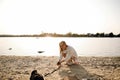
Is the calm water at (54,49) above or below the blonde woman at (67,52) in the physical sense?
below

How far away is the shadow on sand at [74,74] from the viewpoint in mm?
9554

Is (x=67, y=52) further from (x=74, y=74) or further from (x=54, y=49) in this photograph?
(x=54, y=49)

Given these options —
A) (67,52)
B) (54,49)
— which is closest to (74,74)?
(67,52)

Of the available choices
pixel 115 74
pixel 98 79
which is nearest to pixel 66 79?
pixel 98 79

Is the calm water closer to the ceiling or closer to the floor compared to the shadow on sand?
closer to the floor

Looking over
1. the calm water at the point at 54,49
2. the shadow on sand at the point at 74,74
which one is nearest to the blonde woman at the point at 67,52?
the shadow on sand at the point at 74,74

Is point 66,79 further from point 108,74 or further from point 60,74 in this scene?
point 108,74

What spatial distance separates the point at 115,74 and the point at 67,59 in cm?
292

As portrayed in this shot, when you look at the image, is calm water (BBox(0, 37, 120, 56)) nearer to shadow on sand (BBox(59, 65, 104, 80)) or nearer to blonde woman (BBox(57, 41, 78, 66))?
blonde woman (BBox(57, 41, 78, 66))

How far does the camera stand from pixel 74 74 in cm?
1033

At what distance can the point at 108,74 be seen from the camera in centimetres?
1062

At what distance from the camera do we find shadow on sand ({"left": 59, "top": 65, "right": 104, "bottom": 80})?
376 inches

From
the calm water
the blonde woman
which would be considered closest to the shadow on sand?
the blonde woman

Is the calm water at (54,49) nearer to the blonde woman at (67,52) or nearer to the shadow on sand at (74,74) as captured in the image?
the blonde woman at (67,52)
